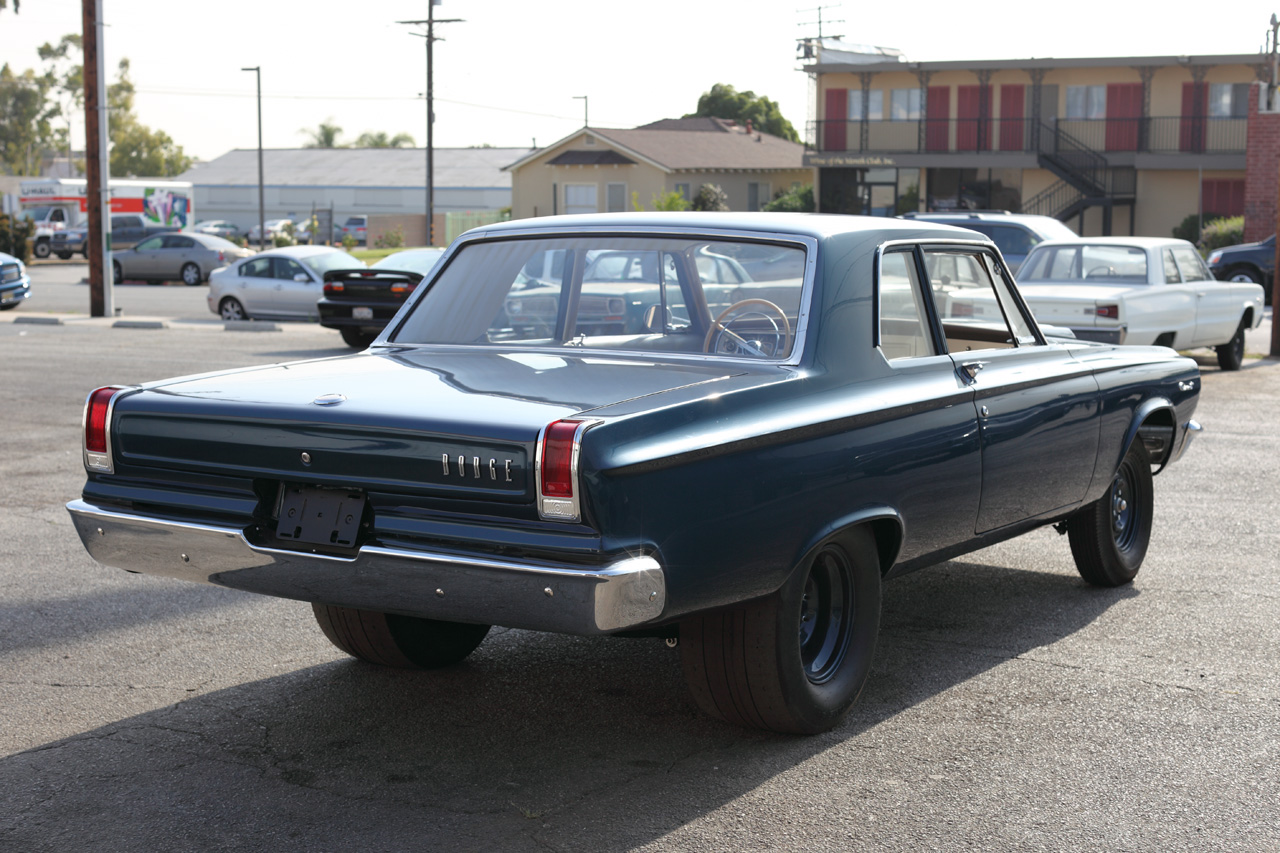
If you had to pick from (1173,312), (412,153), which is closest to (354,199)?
(412,153)

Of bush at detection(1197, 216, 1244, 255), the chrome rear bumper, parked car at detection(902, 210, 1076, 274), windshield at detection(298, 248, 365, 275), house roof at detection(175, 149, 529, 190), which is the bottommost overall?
the chrome rear bumper

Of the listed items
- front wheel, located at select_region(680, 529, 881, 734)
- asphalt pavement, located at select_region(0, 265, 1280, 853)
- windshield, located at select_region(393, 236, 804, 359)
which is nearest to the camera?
asphalt pavement, located at select_region(0, 265, 1280, 853)

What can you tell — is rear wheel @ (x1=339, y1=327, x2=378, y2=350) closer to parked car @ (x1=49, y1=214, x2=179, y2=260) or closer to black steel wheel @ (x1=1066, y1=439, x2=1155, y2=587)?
black steel wheel @ (x1=1066, y1=439, x2=1155, y2=587)

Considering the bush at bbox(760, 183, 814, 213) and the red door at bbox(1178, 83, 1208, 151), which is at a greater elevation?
the red door at bbox(1178, 83, 1208, 151)

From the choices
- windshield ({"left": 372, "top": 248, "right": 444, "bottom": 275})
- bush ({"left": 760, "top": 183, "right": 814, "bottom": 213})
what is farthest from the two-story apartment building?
windshield ({"left": 372, "top": 248, "right": 444, "bottom": 275})

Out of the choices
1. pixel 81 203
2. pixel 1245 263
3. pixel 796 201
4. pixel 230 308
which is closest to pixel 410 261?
pixel 230 308

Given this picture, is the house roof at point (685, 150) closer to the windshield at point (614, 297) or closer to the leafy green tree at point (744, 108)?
the leafy green tree at point (744, 108)

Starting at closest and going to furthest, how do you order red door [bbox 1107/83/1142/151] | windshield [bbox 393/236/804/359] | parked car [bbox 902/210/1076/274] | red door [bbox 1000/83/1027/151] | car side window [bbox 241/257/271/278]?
1. windshield [bbox 393/236/804/359]
2. parked car [bbox 902/210/1076/274]
3. car side window [bbox 241/257/271/278]
4. red door [bbox 1107/83/1142/151]
5. red door [bbox 1000/83/1027/151]

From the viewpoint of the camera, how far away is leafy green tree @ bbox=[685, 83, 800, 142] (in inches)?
3403

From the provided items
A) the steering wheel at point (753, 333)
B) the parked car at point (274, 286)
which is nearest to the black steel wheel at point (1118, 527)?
the steering wheel at point (753, 333)

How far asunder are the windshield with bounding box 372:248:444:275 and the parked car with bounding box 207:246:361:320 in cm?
376

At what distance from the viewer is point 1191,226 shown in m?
41.8

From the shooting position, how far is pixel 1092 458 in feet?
20.1

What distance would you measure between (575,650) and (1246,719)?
98.5 inches
